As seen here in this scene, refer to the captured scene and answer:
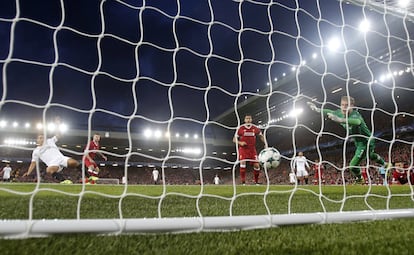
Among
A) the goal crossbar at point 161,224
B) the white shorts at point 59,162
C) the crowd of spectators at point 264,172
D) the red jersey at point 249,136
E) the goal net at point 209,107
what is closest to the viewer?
the goal crossbar at point 161,224

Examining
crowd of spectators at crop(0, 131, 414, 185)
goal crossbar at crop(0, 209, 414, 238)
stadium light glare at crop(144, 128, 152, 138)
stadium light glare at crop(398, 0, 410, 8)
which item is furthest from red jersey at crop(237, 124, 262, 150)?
stadium light glare at crop(144, 128, 152, 138)

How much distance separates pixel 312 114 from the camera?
18.5 metres

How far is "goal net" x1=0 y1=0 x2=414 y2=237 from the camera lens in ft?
5.35

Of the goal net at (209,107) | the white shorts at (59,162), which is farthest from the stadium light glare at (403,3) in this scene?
the white shorts at (59,162)

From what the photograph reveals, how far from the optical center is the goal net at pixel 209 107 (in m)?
1.63

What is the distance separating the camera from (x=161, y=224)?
125 centimetres

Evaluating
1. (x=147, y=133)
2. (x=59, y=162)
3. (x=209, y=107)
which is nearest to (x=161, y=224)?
(x=209, y=107)

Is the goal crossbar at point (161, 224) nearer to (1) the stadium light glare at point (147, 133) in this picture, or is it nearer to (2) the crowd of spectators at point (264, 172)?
(2) the crowd of spectators at point (264, 172)

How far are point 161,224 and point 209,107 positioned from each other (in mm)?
1152

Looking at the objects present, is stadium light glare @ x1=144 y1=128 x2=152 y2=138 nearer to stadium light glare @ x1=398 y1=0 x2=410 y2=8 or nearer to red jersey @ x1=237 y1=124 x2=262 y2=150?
red jersey @ x1=237 y1=124 x2=262 y2=150

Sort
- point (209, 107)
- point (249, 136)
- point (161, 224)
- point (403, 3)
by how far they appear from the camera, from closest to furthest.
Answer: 1. point (161, 224)
2. point (209, 107)
3. point (403, 3)
4. point (249, 136)

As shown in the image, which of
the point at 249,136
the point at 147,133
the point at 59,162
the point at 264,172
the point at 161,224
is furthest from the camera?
the point at 147,133

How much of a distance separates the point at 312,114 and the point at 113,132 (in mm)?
12917

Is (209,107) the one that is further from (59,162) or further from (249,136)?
(59,162)
